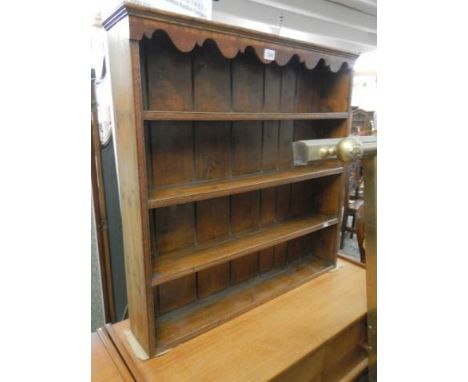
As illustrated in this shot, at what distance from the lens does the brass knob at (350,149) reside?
0.69m

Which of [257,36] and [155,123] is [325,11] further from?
[155,123]

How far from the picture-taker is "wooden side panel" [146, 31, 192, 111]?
3.25 feet

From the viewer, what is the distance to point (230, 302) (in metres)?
1.29

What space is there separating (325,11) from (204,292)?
2447mm

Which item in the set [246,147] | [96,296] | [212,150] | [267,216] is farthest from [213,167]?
[96,296]

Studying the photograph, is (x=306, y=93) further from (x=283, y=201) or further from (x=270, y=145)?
(x=283, y=201)

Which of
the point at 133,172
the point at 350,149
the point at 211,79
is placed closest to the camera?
the point at 350,149

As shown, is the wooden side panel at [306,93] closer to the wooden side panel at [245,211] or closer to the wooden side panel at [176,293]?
the wooden side panel at [245,211]

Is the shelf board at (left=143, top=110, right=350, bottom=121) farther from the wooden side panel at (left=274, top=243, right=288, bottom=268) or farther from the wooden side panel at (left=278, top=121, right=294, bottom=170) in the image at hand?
the wooden side panel at (left=274, top=243, right=288, bottom=268)

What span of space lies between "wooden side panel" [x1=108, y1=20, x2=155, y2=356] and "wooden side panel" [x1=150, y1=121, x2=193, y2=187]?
13cm

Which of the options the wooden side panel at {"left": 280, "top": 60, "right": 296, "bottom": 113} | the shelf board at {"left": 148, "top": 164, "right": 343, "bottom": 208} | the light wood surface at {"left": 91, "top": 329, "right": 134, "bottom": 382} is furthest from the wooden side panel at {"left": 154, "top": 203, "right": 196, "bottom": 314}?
Result: the wooden side panel at {"left": 280, "top": 60, "right": 296, "bottom": 113}

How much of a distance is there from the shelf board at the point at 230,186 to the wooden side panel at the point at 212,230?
115 millimetres

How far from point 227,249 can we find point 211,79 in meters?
0.64
